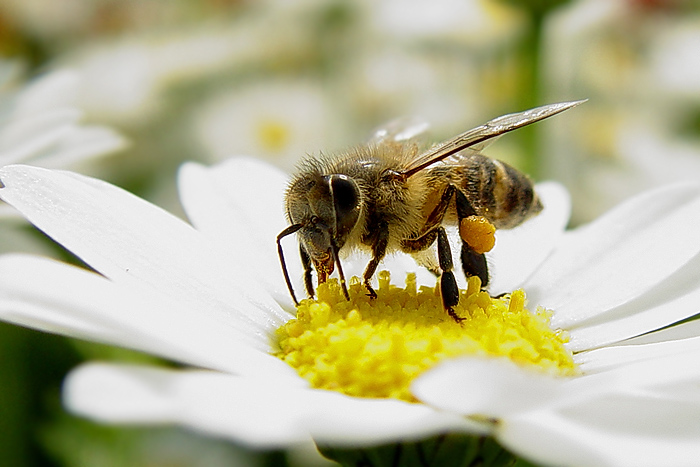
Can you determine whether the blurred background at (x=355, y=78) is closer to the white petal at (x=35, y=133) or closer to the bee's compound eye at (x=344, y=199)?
the white petal at (x=35, y=133)

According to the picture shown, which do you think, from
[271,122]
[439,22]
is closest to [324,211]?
[439,22]

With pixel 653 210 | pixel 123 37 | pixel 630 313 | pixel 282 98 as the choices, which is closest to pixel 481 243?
pixel 630 313

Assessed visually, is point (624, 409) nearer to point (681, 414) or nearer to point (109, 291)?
point (681, 414)

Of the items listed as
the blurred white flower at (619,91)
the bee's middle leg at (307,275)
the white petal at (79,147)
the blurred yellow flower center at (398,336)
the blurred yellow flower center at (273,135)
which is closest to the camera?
the blurred yellow flower center at (398,336)

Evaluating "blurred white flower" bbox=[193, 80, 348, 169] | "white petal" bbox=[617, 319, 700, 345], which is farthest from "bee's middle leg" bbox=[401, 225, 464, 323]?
"blurred white flower" bbox=[193, 80, 348, 169]

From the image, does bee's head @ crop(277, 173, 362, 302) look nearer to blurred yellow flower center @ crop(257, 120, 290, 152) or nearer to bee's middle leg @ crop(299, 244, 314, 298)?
bee's middle leg @ crop(299, 244, 314, 298)

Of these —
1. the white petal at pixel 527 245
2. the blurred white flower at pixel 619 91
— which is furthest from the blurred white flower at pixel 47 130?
the blurred white flower at pixel 619 91

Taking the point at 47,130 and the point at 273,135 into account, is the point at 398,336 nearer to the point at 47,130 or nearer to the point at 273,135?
the point at 47,130
